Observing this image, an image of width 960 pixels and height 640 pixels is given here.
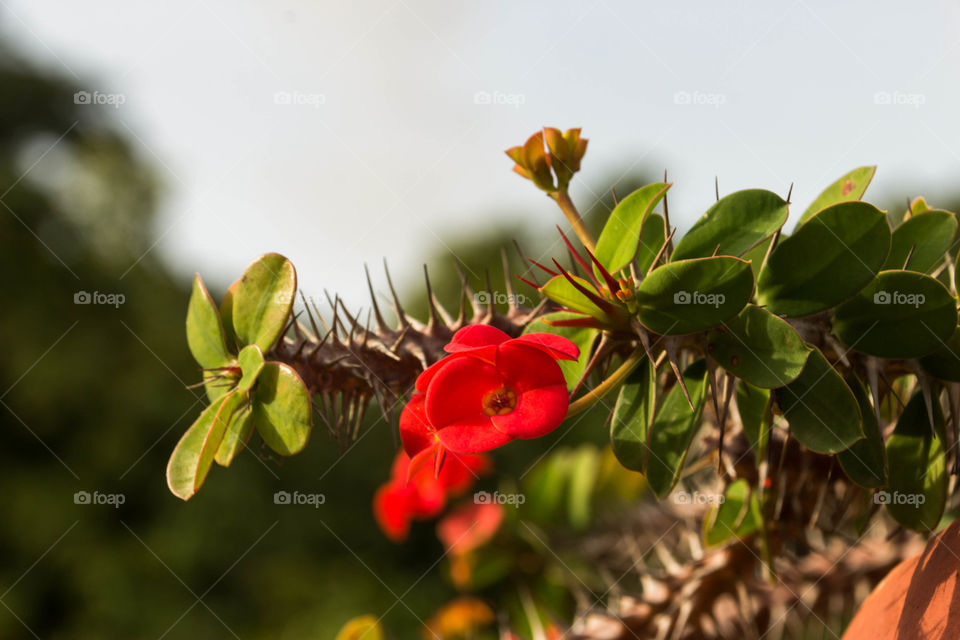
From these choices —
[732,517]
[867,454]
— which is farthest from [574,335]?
[732,517]

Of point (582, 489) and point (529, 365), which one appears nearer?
point (529, 365)

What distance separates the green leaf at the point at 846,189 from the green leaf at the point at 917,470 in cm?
11

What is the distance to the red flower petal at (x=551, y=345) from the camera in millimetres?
258

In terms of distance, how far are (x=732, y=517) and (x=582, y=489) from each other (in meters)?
0.40

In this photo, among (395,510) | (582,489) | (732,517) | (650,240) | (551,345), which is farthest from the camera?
(582,489)

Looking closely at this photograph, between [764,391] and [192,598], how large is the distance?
2.29m

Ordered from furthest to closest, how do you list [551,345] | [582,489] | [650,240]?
[582,489]
[650,240]
[551,345]

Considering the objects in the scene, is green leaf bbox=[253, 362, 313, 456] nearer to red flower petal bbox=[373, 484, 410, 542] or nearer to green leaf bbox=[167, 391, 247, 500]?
green leaf bbox=[167, 391, 247, 500]

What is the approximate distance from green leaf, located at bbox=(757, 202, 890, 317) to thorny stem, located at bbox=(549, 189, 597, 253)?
86 mm

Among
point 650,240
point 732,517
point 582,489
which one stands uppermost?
point 650,240

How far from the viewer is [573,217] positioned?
346 millimetres

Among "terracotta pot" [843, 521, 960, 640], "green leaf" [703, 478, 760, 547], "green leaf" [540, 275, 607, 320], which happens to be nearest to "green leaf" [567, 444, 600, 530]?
"green leaf" [703, 478, 760, 547]

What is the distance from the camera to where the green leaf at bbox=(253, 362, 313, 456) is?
0.28 m

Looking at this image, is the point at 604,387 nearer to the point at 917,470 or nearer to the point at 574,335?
the point at 574,335
